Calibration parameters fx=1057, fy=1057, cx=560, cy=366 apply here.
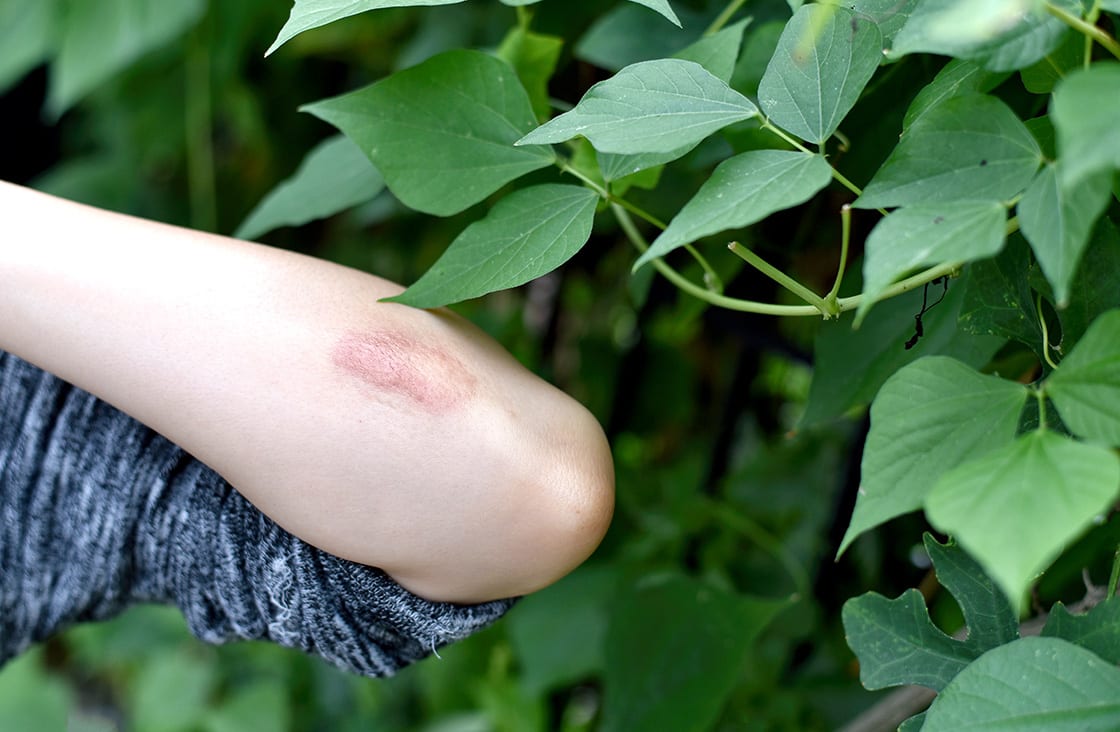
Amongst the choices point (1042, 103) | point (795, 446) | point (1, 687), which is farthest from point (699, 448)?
point (1, 687)

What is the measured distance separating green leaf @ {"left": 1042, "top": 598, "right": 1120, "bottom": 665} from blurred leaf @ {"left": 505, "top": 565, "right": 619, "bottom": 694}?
442mm

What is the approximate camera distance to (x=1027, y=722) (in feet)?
0.86

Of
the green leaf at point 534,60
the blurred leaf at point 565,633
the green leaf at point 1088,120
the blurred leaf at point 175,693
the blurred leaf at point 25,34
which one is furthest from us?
the blurred leaf at point 175,693

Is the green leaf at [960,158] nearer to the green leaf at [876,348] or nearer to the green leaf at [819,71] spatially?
the green leaf at [819,71]

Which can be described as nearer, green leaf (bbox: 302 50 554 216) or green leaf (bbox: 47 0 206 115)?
green leaf (bbox: 302 50 554 216)

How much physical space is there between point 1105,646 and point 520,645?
1.61ft

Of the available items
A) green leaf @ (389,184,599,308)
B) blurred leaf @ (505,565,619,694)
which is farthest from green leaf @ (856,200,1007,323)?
blurred leaf @ (505,565,619,694)

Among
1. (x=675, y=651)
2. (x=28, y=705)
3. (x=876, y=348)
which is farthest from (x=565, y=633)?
(x=28, y=705)

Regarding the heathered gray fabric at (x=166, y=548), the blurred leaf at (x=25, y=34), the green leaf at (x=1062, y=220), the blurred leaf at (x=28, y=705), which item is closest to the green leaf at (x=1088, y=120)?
the green leaf at (x=1062, y=220)

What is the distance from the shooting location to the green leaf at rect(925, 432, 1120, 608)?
8.1 inches

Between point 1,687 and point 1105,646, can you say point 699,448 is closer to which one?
point 1105,646

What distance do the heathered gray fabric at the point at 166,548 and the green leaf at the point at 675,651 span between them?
0.18m

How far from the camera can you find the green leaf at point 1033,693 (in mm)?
259

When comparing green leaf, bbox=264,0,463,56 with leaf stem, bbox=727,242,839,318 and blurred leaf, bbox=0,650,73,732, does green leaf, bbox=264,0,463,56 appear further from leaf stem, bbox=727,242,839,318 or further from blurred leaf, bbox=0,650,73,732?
blurred leaf, bbox=0,650,73,732
